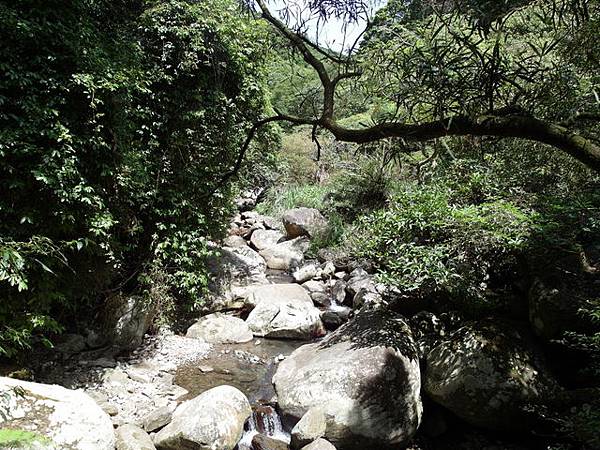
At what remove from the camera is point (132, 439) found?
12.5 ft

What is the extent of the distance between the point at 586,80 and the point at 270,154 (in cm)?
588

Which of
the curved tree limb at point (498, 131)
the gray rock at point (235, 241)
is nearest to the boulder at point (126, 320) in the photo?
the curved tree limb at point (498, 131)

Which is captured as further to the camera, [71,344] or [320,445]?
[71,344]

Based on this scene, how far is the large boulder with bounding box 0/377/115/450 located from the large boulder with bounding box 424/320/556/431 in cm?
322

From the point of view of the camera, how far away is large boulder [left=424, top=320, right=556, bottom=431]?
3826 millimetres

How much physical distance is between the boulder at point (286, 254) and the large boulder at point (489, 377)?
639cm

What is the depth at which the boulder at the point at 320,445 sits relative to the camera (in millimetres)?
3723

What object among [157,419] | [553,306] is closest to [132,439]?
[157,419]

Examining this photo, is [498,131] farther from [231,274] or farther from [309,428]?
[231,274]

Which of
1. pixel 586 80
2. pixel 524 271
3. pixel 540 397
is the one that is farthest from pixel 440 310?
pixel 586 80

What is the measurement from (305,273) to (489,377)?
18.7ft

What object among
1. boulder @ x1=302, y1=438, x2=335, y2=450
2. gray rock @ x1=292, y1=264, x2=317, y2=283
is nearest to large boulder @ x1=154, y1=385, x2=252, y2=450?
boulder @ x1=302, y1=438, x2=335, y2=450

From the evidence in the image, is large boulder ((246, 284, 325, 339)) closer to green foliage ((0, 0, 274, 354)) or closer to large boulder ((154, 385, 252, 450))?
green foliage ((0, 0, 274, 354))

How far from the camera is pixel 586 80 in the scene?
360 cm
